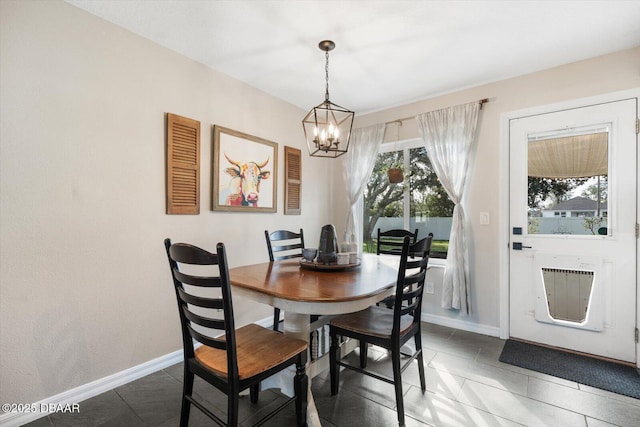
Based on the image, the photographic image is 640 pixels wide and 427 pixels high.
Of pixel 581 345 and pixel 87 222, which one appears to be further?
pixel 581 345

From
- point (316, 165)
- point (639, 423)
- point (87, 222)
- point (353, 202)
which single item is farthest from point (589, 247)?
point (87, 222)

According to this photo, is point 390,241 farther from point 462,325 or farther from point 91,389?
point 91,389

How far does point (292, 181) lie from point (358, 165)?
3.03ft

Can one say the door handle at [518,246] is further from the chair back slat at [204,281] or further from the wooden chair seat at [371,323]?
the chair back slat at [204,281]

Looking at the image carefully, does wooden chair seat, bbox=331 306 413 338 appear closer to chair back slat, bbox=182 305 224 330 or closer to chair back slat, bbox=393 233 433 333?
chair back slat, bbox=393 233 433 333

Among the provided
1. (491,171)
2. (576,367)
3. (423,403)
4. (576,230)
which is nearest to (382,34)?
(491,171)

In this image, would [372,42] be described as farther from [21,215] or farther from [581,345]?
[581,345]

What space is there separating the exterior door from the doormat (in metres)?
0.13

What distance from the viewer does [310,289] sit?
152 centimetres

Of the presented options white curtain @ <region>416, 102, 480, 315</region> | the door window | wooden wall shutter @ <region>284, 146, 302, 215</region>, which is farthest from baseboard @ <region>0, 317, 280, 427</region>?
the door window

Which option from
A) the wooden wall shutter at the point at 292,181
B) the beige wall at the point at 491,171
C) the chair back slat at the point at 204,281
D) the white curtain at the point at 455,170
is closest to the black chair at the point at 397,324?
the chair back slat at the point at 204,281

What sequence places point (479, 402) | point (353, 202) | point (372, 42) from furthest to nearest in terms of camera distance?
point (353, 202) → point (372, 42) → point (479, 402)

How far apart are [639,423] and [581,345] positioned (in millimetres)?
940

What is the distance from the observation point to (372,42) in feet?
7.52
